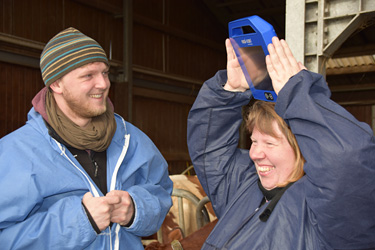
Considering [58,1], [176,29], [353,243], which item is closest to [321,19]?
[353,243]

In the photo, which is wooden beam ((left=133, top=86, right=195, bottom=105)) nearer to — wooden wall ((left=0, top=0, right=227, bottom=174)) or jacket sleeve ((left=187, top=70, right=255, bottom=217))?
wooden wall ((left=0, top=0, right=227, bottom=174))

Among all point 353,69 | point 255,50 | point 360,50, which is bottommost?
point 255,50

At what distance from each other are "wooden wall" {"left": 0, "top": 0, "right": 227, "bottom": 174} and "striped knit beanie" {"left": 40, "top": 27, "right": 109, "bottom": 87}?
18.3 ft

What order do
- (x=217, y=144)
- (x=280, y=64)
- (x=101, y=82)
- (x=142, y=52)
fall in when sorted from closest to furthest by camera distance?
(x=280, y=64) < (x=217, y=144) < (x=101, y=82) < (x=142, y=52)

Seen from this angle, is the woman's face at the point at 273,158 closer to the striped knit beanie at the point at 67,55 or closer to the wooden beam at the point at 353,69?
the striped knit beanie at the point at 67,55

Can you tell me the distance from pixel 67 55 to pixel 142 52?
28.4 feet

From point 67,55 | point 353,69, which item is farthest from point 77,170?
point 353,69

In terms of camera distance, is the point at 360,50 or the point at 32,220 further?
the point at 360,50

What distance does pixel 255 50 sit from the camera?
1.63 metres

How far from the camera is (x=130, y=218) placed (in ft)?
6.37

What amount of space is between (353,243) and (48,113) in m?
1.40

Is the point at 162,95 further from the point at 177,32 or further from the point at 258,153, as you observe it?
the point at 258,153

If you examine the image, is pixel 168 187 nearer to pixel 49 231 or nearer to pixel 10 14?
pixel 49 231

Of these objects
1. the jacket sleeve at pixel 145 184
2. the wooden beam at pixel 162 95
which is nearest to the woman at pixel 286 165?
the jacket sleeve at pixel 145 184
